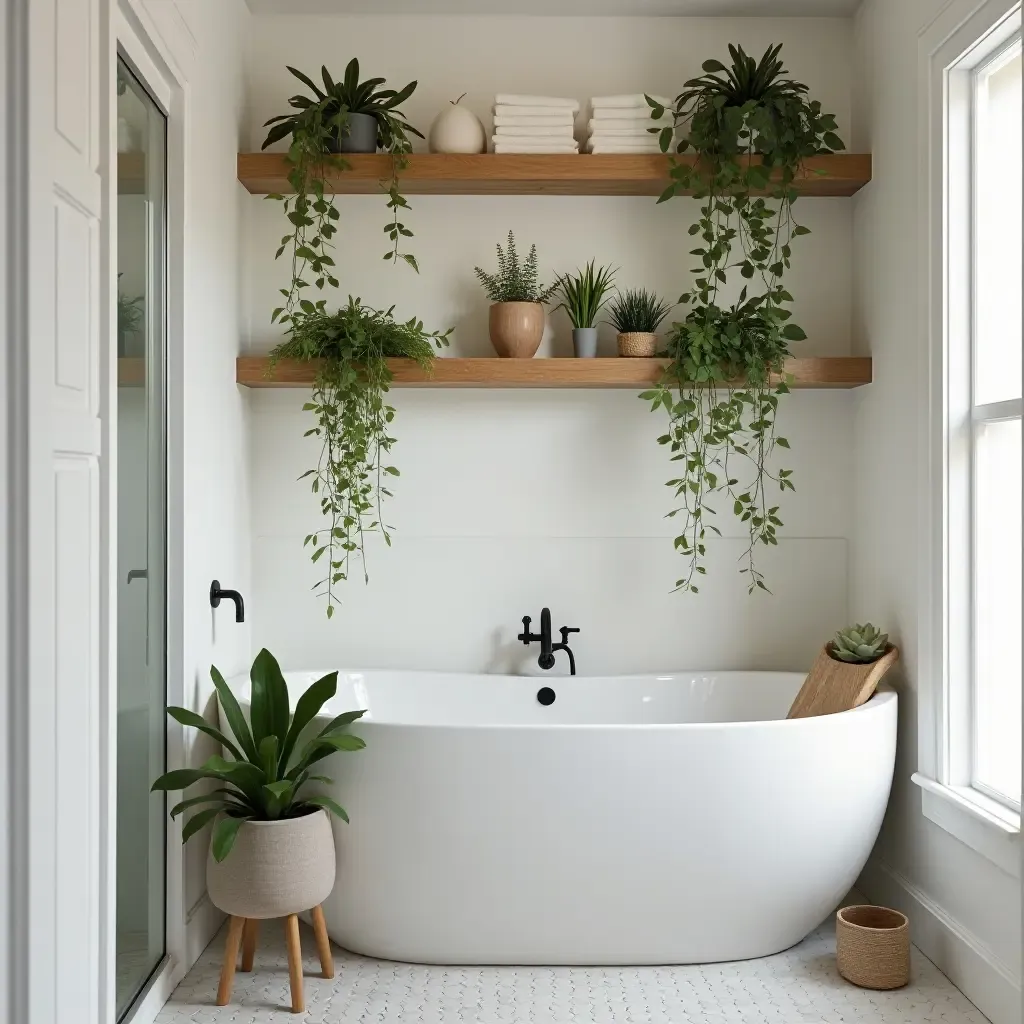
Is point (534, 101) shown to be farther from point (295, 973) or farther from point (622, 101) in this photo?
point (295, 973)

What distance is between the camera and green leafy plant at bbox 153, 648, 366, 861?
2453mm

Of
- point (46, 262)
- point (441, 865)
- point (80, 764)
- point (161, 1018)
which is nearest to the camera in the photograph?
point (46, 262)

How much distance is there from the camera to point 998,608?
2.64 meters

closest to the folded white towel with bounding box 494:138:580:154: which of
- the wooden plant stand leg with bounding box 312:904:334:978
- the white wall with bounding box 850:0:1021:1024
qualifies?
the white wall with bounding box 850:0:1021:1024

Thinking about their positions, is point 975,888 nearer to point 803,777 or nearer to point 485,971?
point 803,777

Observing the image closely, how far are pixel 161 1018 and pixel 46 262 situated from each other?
167 cm

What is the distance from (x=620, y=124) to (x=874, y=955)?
2.36m

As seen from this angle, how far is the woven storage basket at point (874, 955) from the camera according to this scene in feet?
8.52

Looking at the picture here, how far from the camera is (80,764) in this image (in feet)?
6.14

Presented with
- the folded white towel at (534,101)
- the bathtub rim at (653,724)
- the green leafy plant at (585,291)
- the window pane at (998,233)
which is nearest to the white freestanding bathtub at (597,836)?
the bathtub rim at (653,724)

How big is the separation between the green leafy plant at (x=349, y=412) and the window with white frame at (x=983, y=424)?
1426 mm

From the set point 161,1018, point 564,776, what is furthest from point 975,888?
point 161,1018

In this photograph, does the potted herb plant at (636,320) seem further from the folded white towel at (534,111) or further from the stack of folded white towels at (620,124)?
the folded white towel at (534,111)

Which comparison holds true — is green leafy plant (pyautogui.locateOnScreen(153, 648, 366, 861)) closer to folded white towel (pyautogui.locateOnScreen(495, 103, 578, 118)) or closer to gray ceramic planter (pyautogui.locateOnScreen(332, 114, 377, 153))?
gray ceramic planter (pyautogui.locateOnScreen(332, 114, 377, 153))
